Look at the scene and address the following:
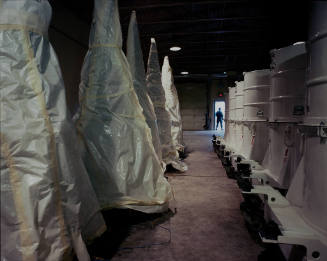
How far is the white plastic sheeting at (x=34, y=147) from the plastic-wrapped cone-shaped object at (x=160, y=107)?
2723 mm

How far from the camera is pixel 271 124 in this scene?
2.48 metres

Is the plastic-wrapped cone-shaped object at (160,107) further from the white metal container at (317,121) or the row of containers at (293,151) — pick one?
the white metal container at (317,121)

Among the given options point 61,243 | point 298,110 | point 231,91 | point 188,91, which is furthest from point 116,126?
point 188,91

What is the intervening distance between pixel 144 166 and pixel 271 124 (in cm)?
141

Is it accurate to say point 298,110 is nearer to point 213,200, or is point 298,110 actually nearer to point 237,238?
point 237,238

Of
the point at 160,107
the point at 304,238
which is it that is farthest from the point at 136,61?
the point at 304,238

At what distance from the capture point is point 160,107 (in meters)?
4.14

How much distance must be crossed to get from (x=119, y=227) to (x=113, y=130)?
888 mm

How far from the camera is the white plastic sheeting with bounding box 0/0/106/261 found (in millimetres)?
1089

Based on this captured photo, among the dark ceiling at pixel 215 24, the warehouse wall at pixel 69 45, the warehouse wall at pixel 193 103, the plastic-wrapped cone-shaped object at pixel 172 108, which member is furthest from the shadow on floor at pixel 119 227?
the warehouse wall at pixel 193 103

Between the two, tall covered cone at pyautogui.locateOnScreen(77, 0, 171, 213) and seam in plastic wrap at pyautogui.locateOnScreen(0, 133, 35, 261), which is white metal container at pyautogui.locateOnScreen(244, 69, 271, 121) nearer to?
tall covered cone at pyautogui.locateOnScreen(77, 0, 171, 213)

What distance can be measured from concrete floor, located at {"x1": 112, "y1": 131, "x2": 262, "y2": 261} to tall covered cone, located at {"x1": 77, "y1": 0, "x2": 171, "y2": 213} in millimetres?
237

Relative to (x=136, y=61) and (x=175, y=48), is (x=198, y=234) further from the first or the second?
(x=175, y=48)

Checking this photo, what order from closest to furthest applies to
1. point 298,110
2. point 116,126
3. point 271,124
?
1. point 298,110
2. point 116,126
3. point 271,124
